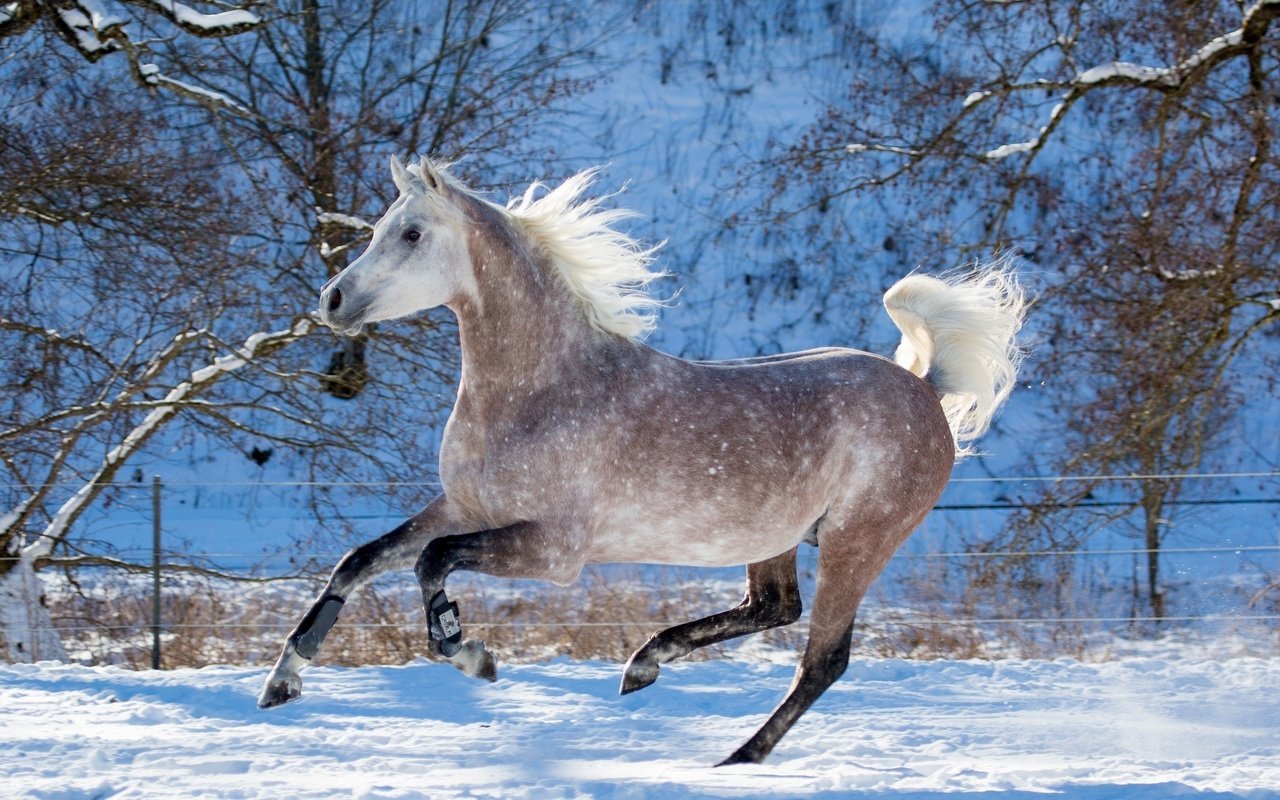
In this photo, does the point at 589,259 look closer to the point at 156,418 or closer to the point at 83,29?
the point at 156,418

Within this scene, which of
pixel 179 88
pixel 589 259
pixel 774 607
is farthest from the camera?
pixel 179 88

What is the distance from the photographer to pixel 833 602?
14.2 ft

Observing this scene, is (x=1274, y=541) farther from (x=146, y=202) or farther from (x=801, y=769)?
(x=146, y=202)

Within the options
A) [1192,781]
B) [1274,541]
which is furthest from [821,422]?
[1274,541]

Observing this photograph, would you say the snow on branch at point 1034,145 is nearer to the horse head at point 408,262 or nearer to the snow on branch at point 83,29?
the snow on branch at point 83,29

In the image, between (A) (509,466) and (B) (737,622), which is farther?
(B) (737,622)

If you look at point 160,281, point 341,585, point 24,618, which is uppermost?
point 160,281

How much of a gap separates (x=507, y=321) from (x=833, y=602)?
4.64 ft

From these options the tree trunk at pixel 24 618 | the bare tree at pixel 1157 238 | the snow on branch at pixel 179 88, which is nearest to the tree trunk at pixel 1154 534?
the bare tree at pixel 1157 238

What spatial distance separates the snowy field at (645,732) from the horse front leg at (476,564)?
0.35 m

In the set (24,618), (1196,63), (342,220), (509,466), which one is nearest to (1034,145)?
(1196,63)

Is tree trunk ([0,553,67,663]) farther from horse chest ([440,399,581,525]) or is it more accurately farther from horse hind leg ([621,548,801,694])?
horse chest ([440,399,581,525])

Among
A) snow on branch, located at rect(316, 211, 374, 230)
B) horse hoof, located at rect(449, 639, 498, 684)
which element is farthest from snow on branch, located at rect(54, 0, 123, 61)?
horse hoof, located at rect(449, 639, 498, 684)

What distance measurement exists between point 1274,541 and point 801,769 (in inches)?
275
